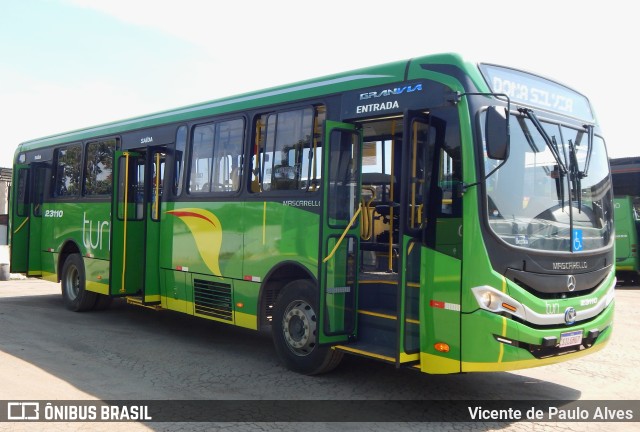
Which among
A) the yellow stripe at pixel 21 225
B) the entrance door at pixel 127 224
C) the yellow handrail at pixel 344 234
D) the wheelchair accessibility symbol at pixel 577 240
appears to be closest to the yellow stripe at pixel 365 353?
the yellow handrail at pixel 344 234

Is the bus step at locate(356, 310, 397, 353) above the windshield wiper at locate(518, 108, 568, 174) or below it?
below

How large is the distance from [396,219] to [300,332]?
180 centimetres

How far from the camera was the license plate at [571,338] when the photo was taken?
5.91m

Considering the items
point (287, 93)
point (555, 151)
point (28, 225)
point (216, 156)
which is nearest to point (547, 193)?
point (555, 151)

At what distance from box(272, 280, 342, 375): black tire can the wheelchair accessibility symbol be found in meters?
2.74

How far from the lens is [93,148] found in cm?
1166

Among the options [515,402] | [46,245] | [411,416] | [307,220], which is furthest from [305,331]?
[46,245]

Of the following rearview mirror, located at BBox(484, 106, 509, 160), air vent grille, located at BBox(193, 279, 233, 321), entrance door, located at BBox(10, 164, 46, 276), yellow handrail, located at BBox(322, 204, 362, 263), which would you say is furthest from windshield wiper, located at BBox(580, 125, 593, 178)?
entrance door, located at BBox(10, 164, 46, 276)

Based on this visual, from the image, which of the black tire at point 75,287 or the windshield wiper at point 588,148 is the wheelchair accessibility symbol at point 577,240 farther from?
the black tire at point 75,287

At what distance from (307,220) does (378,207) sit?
3.84 ft

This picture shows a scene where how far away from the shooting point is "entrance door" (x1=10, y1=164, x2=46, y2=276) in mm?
13039

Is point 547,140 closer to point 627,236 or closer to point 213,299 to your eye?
point 213,299

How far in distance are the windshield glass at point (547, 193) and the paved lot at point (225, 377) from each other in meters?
1.74

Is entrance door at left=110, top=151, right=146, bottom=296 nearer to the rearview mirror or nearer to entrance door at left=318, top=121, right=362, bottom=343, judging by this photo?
entrance door at left=318, top=121, right=362, bottom=343
